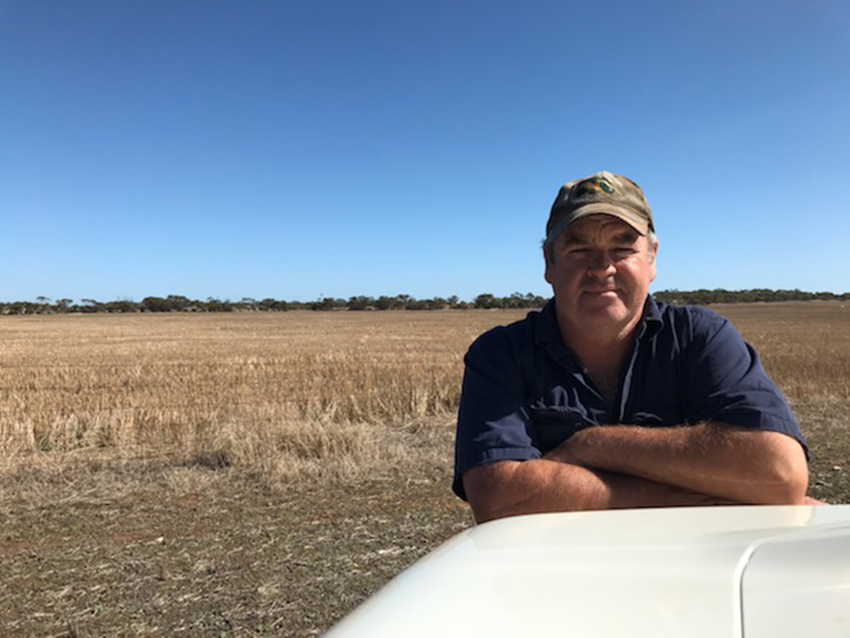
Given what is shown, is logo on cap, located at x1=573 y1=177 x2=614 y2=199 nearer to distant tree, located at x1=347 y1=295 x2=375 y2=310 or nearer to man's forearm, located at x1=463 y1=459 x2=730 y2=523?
man's forearm, located at x1=463 y1=459 x2=730 y2=523

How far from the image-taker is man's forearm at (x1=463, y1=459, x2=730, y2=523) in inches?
72.5

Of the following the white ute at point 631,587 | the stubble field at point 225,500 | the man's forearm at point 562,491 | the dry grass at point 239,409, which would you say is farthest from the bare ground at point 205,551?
the white ute at point 631,587

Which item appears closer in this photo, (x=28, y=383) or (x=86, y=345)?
(x=28, y=383)

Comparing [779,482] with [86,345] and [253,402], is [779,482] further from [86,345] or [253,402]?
[86,345]

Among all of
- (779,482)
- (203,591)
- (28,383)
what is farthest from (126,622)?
(28,383)

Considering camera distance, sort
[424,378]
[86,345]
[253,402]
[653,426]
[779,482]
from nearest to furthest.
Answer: [779,482] → [653,426] → [253,402] → [424,378] → [86,345]

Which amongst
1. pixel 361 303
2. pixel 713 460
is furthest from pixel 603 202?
pixel 361 303

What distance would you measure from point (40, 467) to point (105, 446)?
5.84 ft

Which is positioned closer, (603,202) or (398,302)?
(603,202)

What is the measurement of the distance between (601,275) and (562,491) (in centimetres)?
82

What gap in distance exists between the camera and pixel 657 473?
1863 millimetres

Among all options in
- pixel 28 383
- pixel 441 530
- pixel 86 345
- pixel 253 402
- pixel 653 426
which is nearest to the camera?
pixel 653 426

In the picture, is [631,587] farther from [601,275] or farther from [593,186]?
[593,186]

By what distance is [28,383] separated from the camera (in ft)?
48.8
